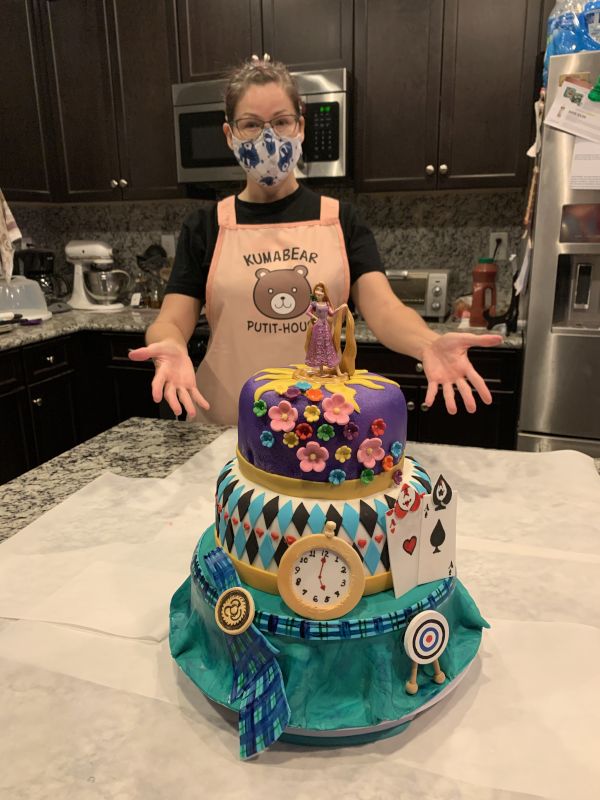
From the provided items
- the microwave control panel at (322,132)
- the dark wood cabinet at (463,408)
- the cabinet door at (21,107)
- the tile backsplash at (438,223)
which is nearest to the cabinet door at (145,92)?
the tile backsplash at (438,223)

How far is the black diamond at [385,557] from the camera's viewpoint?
2.04 ft

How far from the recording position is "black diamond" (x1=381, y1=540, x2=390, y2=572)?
24.5 inches

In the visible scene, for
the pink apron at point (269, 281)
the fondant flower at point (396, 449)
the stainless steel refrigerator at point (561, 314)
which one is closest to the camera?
the fondant flower at point (396, 449)

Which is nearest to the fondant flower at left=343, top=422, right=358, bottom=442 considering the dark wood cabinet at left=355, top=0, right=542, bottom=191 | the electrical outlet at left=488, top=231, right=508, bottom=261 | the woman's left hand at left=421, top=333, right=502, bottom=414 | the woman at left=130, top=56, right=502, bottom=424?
the woman's left hand at left=421, top=333, right=502, bottom=414

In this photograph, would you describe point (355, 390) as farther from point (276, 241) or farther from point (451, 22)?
point (451, 22)

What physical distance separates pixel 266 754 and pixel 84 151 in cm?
314

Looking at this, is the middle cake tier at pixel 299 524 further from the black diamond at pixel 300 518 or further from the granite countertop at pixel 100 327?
the granite countertop at pixel 100 327

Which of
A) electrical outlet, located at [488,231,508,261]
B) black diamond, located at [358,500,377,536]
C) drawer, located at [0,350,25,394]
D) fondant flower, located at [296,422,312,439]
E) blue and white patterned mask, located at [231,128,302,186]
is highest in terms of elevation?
blue and white patterned mask, located at [231,128,302,186]

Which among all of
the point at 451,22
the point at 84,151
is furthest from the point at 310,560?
the point at 84,151

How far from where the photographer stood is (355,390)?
64 cm

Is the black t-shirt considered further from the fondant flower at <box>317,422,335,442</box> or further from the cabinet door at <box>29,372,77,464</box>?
the cabinet door at <box>29,372,77,464</box>

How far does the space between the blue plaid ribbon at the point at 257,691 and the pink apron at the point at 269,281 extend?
38.3 inches

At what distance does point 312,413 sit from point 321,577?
158mm

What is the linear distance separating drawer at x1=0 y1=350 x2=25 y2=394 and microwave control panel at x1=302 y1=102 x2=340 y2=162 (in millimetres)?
1441
